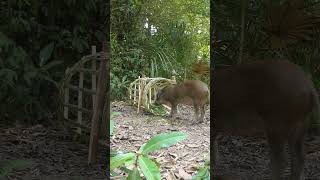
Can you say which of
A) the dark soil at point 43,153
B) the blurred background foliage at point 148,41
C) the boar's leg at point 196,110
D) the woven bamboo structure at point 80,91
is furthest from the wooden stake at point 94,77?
the boar's leg at point 196,110

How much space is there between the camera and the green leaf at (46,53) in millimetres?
2463

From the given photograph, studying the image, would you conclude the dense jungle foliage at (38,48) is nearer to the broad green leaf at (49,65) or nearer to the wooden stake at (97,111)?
the broad green leaf at (49,65)

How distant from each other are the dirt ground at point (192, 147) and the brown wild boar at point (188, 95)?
1.6 inches

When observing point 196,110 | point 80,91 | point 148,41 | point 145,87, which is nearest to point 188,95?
point 196,110

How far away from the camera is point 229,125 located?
2201 millimetres

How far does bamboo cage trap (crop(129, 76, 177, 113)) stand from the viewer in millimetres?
2244

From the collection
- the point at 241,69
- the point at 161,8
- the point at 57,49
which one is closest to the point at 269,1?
the point at 241,69

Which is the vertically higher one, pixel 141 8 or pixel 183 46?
pixel 141 8

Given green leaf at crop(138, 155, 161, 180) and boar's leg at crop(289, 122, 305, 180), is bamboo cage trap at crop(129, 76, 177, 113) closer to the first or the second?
green leaf at crop(138, 155, 161, 180)

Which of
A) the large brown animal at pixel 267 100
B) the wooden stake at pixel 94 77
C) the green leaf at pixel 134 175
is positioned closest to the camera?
the large brown animal at pixel 267 100

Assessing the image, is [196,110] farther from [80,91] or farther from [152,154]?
[80,91]

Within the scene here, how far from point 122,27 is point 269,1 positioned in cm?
69

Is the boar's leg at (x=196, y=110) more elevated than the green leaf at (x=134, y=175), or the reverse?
the boar's leg at (x=196, y=110)

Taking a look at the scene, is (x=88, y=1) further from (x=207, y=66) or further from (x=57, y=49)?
(x=207, y=66)
